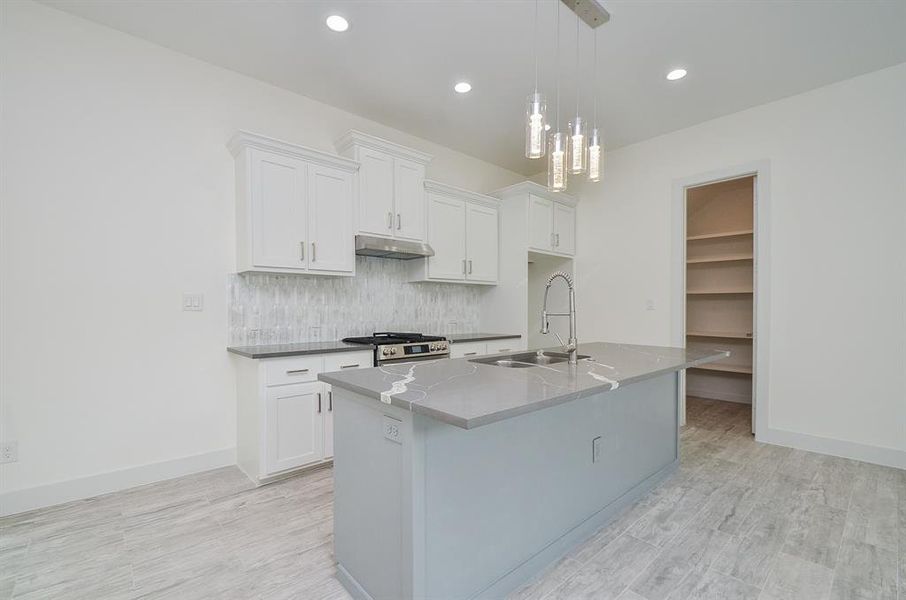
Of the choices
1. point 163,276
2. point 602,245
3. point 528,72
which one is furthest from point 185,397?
point 602,245

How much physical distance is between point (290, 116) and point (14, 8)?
1.56m

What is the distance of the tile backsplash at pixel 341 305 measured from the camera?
3.07 metres

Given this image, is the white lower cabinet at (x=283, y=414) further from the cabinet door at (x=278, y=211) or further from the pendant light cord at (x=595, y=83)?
the pendant light cord at (x=595, y=83)

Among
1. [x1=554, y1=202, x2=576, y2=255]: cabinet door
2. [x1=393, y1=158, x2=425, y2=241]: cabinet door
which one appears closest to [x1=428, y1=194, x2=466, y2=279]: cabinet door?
[x1=393, y1=158, x2=425, y2=241]: cabinet door

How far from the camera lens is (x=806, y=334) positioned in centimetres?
330

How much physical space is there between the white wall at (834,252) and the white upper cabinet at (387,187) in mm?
2708

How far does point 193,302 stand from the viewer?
111 inches

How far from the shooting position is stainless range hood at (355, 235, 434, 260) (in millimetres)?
3275

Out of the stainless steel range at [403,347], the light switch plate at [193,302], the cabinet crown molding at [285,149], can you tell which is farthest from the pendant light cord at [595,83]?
the light switch plate at [193,302]

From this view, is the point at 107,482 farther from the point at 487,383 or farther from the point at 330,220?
the point at 487,383

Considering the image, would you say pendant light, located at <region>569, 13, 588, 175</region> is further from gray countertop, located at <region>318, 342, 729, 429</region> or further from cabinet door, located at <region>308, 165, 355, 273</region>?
cabinet door, located at <region>308, 165, 355, 273</region>

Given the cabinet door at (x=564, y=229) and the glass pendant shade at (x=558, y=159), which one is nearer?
the glass pendant shade at (x=558, y=159)

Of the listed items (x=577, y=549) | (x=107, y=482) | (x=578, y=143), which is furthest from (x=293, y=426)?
(x=578, y=143)

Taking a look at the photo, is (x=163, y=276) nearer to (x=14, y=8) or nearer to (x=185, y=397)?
(x=185, y=397)
